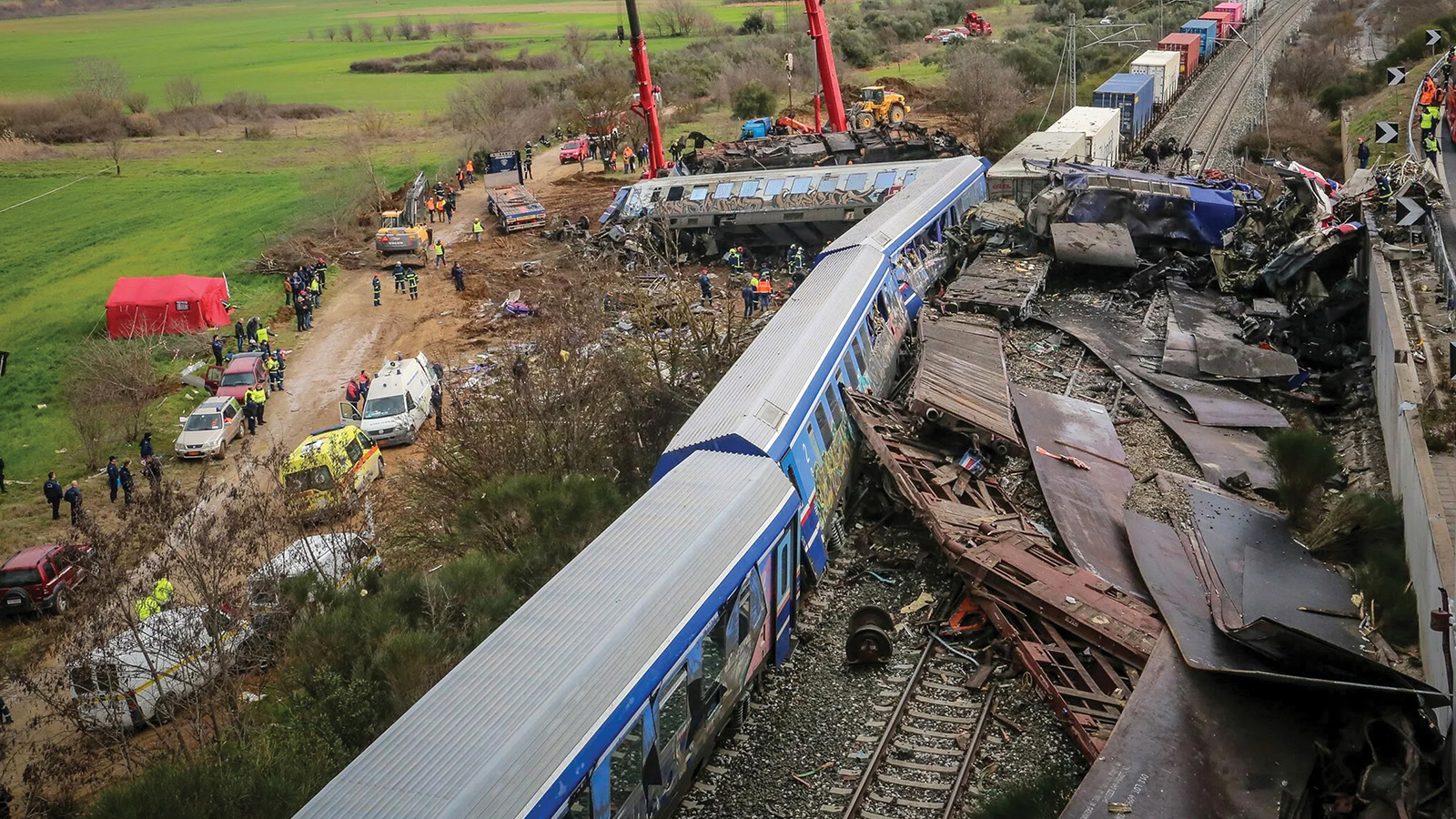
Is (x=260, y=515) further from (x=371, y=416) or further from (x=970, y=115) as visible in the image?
(x=970, y=115)

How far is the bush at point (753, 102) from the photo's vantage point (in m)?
63.8

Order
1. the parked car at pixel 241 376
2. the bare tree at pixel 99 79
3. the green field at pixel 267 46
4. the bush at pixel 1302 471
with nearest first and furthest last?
1. the bush at pixel 1302 471
2. the parked car at pixel 241 376
3. the bare tree at pixel 99 79
4. the green field at pixel 267 46

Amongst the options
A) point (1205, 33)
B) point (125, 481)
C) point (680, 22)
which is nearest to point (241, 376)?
point (125, 481)

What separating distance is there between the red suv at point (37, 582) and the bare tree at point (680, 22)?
310 feet

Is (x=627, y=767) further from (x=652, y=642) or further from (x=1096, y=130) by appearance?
(x=1096, y=130)

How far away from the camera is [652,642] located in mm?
9859

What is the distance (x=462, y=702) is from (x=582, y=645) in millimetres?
1114

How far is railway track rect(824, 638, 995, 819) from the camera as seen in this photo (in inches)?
423

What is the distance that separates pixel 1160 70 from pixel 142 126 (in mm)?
62950

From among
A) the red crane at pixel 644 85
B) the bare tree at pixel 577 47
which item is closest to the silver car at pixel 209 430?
the red crane at pixel 644 85

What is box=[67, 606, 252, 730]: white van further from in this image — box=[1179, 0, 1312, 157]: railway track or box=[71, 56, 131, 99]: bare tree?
box=[71, 56, 131, 99]: bare tree

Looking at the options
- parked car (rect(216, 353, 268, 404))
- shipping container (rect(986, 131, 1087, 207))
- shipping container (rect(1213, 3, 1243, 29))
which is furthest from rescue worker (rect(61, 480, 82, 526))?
shipping container (rect(1213, 3, 1243, 29))

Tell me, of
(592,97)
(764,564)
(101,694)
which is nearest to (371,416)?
(101,694)

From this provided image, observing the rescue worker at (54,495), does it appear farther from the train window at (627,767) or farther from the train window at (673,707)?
the train window at (627,767)
